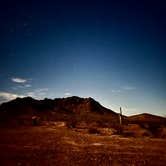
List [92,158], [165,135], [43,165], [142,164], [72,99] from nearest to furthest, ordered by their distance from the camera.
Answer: [43,165], [142,164], [92,158], [165,135], [72,99]

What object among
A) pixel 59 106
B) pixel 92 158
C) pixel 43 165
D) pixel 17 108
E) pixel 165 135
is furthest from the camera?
pixel 59 106

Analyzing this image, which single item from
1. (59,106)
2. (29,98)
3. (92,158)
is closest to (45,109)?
(59,106)

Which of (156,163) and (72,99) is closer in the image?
(156,163)

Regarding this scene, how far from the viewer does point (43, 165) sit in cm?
1040

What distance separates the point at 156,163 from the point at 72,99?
8963 centimetres

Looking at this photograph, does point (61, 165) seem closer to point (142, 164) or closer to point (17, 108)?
point (142, 164)

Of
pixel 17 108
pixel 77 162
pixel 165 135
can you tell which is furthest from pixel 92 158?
pixel 17 108

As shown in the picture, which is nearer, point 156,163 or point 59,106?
point 156,163

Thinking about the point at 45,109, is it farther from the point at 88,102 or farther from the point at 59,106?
the point at 88,102

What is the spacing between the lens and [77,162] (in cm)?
1126

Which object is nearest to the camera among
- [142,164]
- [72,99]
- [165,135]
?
[142,164]

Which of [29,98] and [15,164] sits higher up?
[29,98]

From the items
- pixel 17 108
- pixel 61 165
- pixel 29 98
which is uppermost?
pixel 29 98

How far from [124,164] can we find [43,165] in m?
4.45
